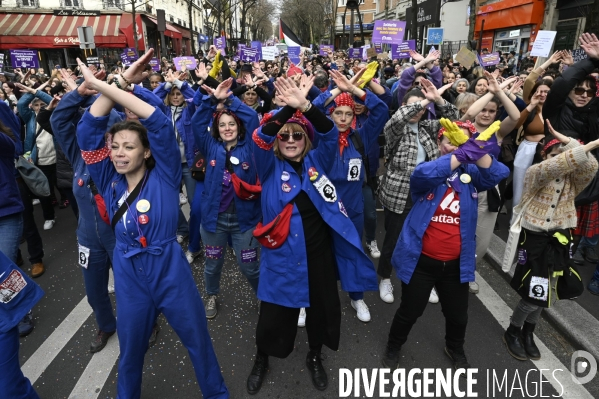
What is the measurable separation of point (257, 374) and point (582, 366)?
2573 millimetres

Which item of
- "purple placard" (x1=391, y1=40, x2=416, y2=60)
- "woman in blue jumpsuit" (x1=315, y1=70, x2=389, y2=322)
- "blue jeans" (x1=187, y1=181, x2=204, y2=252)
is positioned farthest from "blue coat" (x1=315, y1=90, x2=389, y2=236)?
"purple placard" (x1=391, y1=40, x2=416, y2=60)

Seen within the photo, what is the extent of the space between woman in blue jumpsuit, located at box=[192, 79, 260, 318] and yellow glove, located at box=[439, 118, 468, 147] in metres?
1.71

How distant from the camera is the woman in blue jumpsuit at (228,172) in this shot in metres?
3.40

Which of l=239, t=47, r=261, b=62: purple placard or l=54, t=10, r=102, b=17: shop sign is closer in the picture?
l=239, t=47, r=261, b=62: purple placard

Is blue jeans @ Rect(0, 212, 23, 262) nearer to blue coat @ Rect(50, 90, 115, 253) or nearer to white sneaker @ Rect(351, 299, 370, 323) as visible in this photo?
Answer: blue coat @ Rect(50, 90, 115, 253)

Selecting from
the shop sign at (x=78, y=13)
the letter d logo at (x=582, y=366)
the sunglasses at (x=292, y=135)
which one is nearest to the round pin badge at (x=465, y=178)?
the sunglasses at (x=292, y=135)

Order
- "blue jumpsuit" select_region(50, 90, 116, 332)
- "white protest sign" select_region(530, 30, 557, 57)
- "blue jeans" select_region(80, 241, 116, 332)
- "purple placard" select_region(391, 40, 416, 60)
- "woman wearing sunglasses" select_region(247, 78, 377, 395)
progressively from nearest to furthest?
"woman wearing sunglasses" select_region(247, 78, 377, 395) < "blue jumpsuit" select_region(50, 90, 116, 332) < "blue jeans" select_region(80, 241, 116, 332) < "white protest sign" select_region(530, 30, 557, 57) < "purple placard" select_region(391, 40, 416, 60)

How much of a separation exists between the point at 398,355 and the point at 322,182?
5.27 ft

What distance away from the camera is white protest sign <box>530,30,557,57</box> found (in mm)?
7309

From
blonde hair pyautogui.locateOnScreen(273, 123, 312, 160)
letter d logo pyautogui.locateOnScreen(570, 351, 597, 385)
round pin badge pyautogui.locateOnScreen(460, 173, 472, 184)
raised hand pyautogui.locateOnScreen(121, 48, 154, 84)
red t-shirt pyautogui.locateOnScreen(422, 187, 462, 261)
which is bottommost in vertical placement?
letter d logo pyautogui.locateOnScreen(570, 351, 597, 385)

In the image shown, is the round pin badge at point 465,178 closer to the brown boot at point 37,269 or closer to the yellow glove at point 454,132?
the yellow glove at point 454,132

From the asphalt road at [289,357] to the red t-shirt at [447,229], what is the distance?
101 cm

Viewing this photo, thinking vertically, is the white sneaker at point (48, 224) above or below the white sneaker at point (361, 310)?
above

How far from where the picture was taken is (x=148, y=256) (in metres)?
2.35
